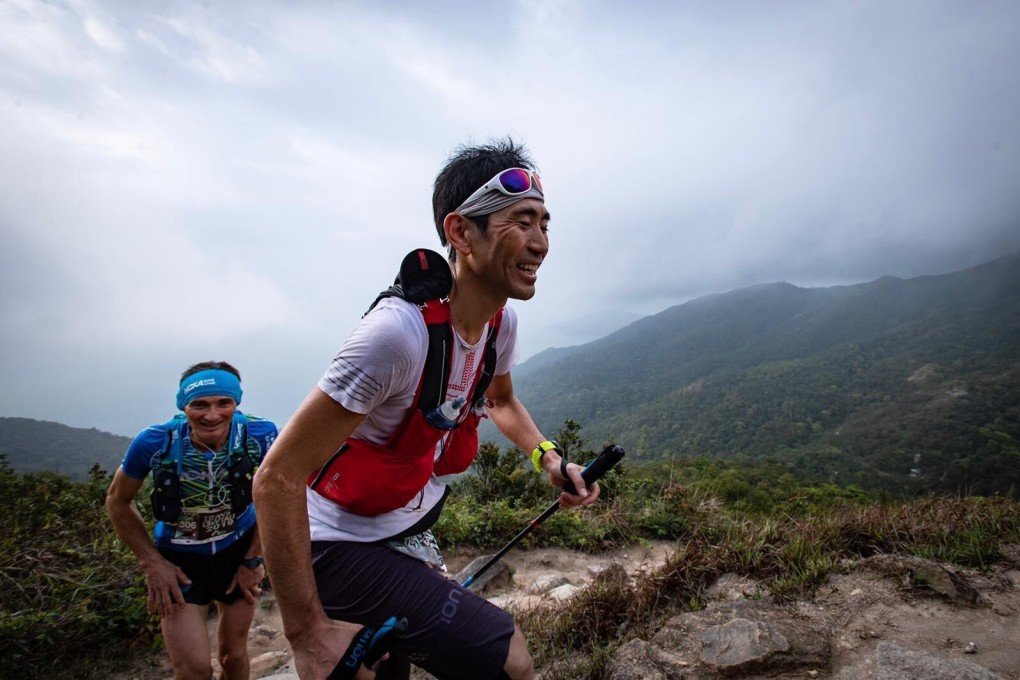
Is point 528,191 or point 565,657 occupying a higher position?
point 528,191

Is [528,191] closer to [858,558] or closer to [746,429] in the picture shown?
[858,558]

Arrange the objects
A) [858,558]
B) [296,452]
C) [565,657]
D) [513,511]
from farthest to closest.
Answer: [513,511] → [858,558] → [565,657] → [296,452]

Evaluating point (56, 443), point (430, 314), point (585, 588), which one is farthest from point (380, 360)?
point (56, 443)

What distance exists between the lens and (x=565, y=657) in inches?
133

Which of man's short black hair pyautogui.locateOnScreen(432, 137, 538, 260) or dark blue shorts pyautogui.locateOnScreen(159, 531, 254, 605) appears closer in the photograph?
man's short black hair pyautogui.locateOnScreen(432, 137, 538, 260)

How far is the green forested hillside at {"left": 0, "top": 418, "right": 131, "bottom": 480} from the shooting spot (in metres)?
38.5

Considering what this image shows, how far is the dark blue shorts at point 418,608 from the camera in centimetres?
162

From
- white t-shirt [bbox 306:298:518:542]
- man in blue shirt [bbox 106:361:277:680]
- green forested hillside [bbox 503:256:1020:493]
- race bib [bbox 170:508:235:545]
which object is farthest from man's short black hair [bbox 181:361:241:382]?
green forested hillside [bbox 503:256:1020:493]

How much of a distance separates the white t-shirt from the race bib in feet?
6.50

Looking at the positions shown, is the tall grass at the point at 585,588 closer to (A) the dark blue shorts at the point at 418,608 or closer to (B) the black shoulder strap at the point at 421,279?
(A) the dark blue shorts at the point at 418,608

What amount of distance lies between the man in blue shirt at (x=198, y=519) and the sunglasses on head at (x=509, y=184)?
2.53 metres

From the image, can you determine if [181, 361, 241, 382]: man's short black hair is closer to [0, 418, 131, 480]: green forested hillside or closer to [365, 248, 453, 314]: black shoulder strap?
[365, 248, 453, 314]: black shoulder strap

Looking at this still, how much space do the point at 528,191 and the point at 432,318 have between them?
787 millimetres

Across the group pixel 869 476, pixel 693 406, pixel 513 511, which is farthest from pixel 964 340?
pixel 513 511
